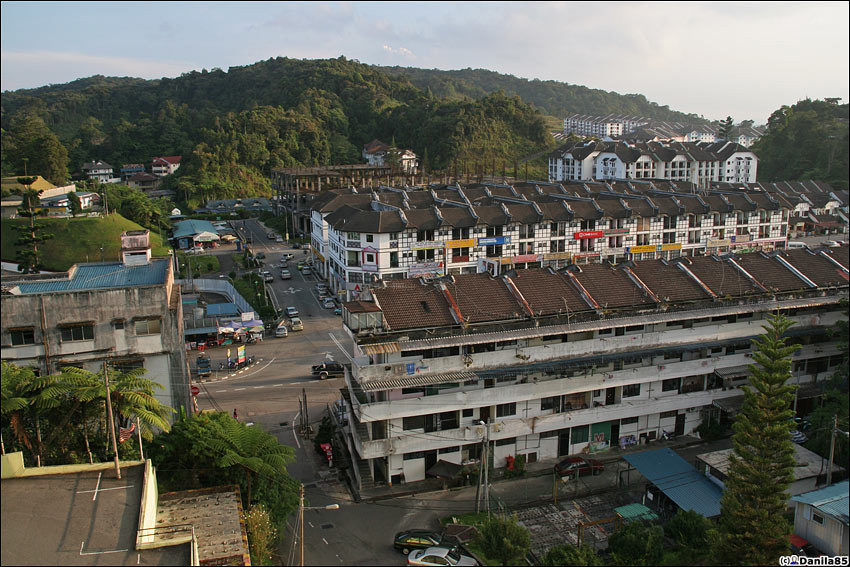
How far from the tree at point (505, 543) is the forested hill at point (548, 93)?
14417cm

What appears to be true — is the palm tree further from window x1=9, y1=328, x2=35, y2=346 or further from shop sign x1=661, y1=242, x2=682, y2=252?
shop sign x1=661, y1=242, x2=682, y2=252

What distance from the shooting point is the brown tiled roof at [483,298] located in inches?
712

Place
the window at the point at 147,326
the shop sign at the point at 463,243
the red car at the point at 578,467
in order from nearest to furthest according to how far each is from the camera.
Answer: the window at the point at 147,326 < the red car at the point at 578,467 < the shop sign at the point at 463,243

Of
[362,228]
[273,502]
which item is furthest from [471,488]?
[362,228]

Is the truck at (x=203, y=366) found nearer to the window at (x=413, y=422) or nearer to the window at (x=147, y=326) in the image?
the window at (x=147, y=326)

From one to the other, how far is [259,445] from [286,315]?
18713 millimetres

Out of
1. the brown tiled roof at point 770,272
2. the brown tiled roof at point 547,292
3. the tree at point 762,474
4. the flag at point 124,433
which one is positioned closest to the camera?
the tree at point 762,474

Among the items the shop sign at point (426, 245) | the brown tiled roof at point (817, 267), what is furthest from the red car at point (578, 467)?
the shop sign at point (426, 245)

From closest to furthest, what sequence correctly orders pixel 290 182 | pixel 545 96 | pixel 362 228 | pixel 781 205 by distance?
pixel 362 228 < pixel 781 205 < pixel 290 182 < pixel 545 96

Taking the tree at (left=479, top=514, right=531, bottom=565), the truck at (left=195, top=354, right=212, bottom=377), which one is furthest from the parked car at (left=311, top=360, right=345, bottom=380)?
the tree at (left=479, top=514, right=531, bottom=565)

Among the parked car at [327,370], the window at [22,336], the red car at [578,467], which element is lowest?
the red car at [578,467]

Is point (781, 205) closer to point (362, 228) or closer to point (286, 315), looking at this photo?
point (362, 228)

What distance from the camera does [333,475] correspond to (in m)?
18.1

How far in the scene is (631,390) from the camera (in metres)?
19.2
